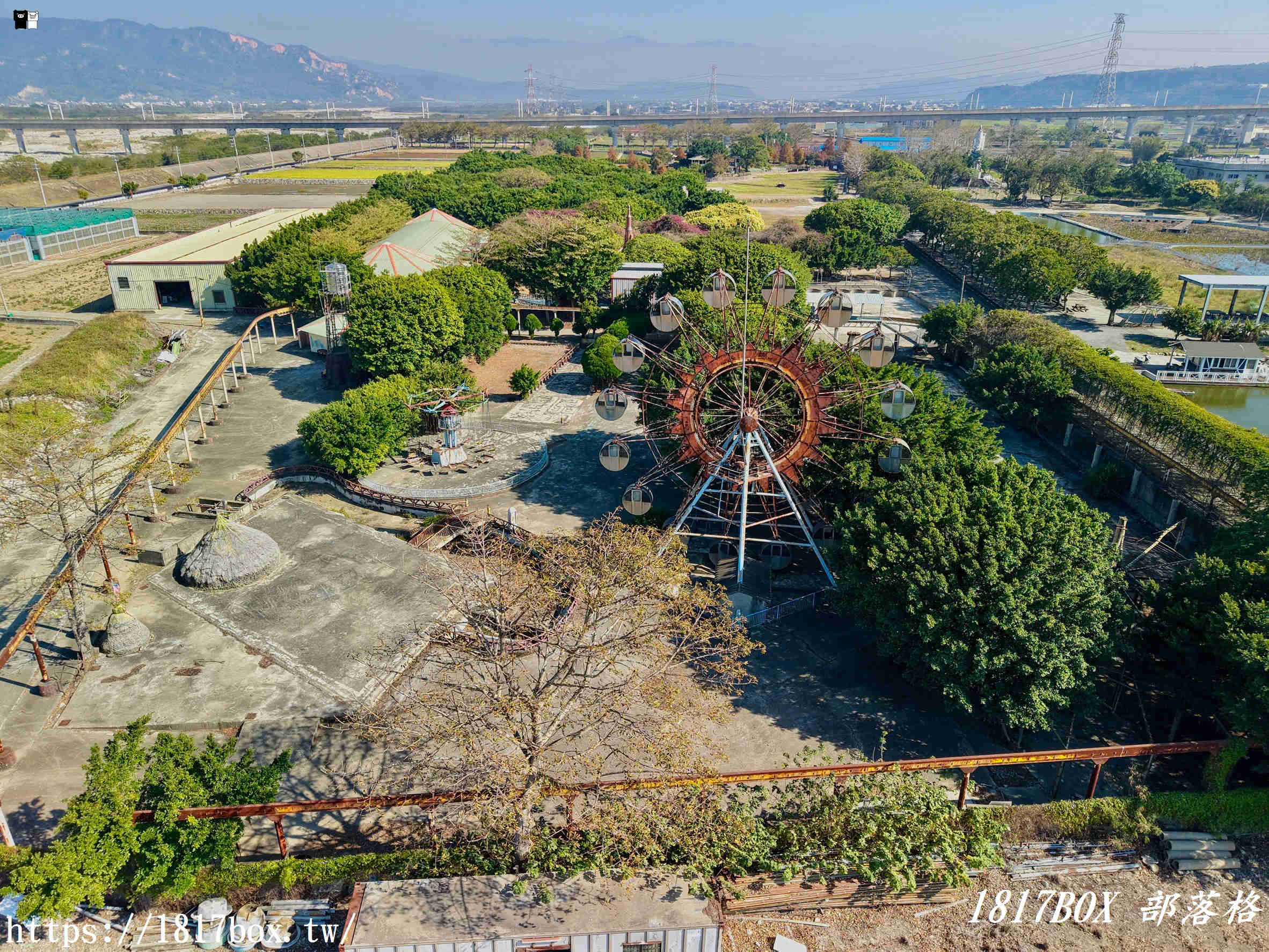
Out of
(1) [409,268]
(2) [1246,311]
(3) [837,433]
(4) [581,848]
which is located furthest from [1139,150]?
(4) [581,848]

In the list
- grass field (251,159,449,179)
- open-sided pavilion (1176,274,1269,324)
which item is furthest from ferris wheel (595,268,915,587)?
grass field (251,159,449,179)

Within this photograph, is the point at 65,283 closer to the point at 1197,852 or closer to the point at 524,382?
the point at 524,382

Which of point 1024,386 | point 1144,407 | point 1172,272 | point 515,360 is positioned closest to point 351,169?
point 515,360

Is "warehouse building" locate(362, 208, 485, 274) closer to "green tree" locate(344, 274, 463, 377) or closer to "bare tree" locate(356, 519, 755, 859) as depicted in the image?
"green tree" locate(344, 274, 463, 377)

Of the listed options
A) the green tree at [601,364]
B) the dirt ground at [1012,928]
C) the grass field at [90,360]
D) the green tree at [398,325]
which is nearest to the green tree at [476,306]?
the green tree at [398,325]

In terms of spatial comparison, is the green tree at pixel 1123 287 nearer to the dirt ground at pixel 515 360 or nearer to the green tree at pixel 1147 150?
the dirt ground at pixel 515 360
